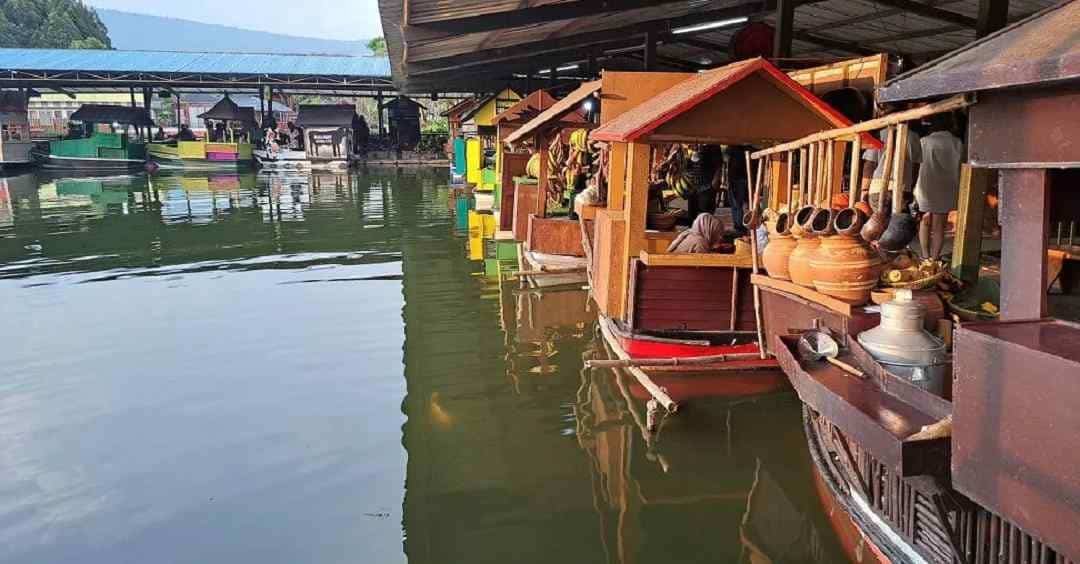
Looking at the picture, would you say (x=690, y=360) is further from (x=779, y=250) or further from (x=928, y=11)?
(x=928, y=11)

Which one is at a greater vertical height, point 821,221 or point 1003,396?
point 821,221

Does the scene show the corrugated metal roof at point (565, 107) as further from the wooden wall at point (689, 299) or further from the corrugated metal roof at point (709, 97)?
the wooden wall at point (689, 299)

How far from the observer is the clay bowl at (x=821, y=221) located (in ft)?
14.7

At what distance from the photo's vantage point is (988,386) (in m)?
2.43

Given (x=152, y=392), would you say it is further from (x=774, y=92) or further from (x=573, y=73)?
(x=573, y=73)

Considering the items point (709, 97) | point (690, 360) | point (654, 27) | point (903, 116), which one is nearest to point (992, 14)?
point (709, 97)

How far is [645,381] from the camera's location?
6.21 metres

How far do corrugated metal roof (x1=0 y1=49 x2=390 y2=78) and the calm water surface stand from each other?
25.8m

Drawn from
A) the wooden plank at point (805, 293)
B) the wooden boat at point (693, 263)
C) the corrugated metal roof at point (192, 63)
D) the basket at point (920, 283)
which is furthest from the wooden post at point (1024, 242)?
the corrugated metal roof at point (192, 63)

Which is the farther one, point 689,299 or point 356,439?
point 689,299

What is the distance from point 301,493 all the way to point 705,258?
3.61 meters

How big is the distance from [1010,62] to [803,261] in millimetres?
2384

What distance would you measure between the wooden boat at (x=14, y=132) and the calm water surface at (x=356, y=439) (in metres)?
30.4

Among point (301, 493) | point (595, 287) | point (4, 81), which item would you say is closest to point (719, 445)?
point (595, 287)
